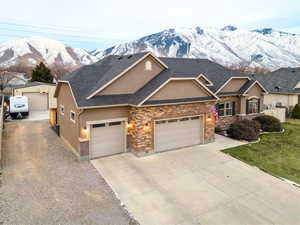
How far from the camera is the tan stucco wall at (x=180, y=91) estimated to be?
11.9 m

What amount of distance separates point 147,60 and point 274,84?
2220cm

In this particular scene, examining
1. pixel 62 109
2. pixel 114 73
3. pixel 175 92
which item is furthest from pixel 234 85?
pixel 62 109

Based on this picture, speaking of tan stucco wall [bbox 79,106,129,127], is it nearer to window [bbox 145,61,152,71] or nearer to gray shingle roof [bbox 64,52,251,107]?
gray shingle roof [bbox 64,52,251,107]

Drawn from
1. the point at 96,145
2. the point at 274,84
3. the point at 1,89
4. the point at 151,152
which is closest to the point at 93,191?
the point at 96,145

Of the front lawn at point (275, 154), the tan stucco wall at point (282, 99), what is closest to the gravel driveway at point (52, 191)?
the front lawn at point (275, 154)

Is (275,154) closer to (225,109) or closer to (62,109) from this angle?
(225,109)

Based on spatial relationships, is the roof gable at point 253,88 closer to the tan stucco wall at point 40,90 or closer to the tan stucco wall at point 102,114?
the tan stucco wall at point 102,114

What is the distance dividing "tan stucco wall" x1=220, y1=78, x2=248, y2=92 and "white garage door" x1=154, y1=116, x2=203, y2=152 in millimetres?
5970

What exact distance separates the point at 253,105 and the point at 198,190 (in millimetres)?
13964

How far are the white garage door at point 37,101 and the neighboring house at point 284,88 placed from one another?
2810cm

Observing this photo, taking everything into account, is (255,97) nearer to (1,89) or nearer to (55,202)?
(55,202)

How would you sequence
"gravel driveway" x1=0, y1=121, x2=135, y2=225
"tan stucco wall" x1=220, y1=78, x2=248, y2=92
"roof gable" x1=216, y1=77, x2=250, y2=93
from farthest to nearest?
"tan stucco wall" x1=220, y1=78, x2=248, y2=92 → "roof gable" x1=216, y1=77, x2=250, y2=93 → "gravel driveway" x1=0, y1=121, x2=135, y2=225

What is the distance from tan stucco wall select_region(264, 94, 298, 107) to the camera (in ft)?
80.5

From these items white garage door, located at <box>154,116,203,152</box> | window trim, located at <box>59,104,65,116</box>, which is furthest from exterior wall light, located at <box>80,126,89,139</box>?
window trim, located at <box>59,104,65,116</box>
